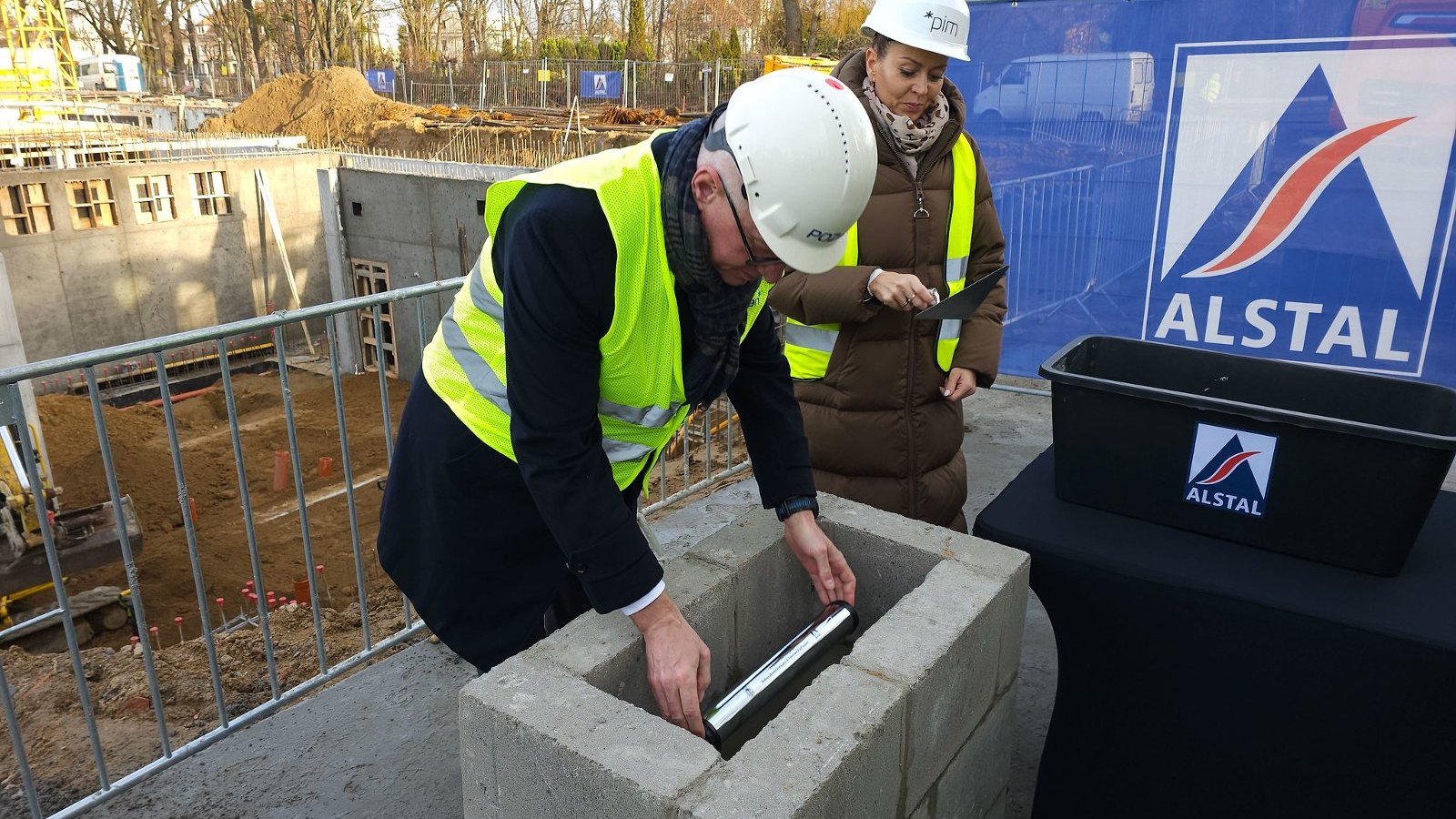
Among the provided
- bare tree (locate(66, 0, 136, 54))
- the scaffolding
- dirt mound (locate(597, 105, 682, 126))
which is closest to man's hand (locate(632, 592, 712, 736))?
dirt mound (locate(597, 105, 682, 126))

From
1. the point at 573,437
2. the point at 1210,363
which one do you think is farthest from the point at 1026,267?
the point at 573,437

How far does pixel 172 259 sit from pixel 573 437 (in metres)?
23.5

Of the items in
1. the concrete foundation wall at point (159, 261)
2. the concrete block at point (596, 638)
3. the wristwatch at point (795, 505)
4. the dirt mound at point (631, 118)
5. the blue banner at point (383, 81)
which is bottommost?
the concrete foundation wall at point (159, 261)

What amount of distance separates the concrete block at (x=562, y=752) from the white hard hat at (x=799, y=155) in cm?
80

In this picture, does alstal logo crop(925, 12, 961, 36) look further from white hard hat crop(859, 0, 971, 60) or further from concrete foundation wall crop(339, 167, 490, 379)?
concrete foundation wall crop(339, 167, 490, 379)

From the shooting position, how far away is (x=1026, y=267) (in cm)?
534

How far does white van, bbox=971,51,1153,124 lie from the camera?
4777 mm

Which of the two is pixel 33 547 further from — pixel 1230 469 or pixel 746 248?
pixel 1230 469

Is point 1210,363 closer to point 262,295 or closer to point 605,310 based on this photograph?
point 605,310

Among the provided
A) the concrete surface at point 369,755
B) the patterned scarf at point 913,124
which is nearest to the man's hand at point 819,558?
the concrete surface at point 369,755

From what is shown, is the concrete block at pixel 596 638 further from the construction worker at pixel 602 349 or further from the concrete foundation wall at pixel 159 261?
the concrete foundation wall at pixel 159 261

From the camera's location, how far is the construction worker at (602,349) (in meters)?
1.52

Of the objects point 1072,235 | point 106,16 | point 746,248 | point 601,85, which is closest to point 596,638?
point 746,248

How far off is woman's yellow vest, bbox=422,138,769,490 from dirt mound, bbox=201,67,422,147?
108 ft
